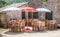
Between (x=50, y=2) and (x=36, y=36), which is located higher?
(x=50, y=2)

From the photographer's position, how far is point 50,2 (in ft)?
71.9

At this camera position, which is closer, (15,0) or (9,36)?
(9,36)

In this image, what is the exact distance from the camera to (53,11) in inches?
844

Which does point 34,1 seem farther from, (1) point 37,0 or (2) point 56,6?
(2) point 56,6

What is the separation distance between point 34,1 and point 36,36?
13554 mm

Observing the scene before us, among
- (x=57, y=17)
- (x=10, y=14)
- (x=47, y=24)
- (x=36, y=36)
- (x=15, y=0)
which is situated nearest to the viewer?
(x=36, y=36)

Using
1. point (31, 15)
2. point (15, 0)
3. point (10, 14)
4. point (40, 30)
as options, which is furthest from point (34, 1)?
point (15, 0)

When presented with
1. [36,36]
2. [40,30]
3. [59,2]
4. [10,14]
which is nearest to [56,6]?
[59,2]

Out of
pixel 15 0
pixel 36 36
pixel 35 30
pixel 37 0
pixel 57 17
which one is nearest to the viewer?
pixel 36 36

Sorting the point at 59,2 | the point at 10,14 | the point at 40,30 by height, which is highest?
the point at 59,2

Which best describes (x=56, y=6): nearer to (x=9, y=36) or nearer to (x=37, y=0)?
(x=37, y=0)

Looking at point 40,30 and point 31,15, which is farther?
point 31,15

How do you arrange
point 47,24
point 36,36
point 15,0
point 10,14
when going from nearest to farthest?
point 36,36 < point 47,24 < point 10,14 < point 15,0

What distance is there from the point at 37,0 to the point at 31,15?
274cm
